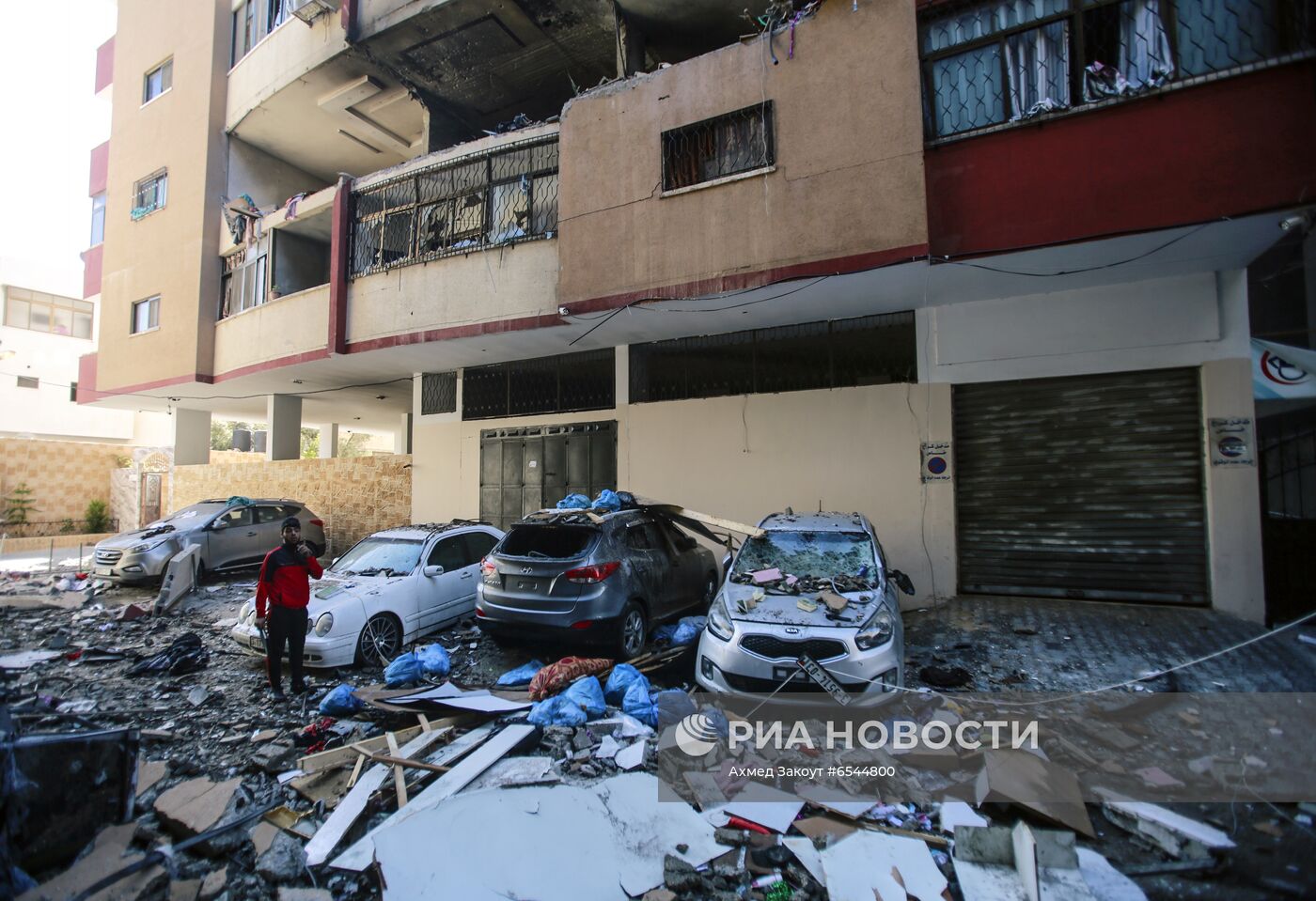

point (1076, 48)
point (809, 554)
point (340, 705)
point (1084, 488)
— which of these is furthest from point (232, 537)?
point (1076, 48)

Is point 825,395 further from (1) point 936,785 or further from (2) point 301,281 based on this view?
(2) point 301,281

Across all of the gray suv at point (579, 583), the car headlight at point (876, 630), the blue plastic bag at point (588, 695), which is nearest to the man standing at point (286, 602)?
the gray suv at point (579, 583)

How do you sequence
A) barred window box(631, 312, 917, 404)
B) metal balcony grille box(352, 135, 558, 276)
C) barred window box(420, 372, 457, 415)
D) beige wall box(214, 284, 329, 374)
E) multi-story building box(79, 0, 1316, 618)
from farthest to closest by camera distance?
barred window box(420, 372, 457, 415)
beige wall box(214, 284, 329, 374)
metal balcony grille box(352, 135, 558, 276)
barred window box(631, 312, 917, 404)
multi-story building box(79, 0, 1316, 618)

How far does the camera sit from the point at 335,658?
6129mm

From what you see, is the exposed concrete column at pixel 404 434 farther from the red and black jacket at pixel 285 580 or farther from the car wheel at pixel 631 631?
the car wheel at pixel 631 631

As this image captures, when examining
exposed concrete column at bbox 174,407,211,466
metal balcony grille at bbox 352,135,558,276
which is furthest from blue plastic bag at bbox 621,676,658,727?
exposed concrete column at bbox 174,407,211,466

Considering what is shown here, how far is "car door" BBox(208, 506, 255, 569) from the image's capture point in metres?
11.3

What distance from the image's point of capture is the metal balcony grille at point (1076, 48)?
6.25 meters

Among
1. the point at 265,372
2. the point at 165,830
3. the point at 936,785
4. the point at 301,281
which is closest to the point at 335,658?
the point at 165,830

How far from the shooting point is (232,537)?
1152 cm

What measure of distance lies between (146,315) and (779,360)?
56.1ft

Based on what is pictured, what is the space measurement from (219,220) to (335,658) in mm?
14281

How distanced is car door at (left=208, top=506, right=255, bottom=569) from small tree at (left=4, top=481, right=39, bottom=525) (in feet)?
44.9

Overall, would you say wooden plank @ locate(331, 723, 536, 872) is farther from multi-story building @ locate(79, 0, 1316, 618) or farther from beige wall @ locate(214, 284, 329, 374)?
beige wall @ locate(214, 284, 329, 374)
